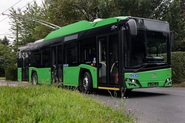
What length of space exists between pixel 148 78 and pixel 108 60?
67.3 inches

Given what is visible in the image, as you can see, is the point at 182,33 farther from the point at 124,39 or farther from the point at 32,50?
the point at 124,39

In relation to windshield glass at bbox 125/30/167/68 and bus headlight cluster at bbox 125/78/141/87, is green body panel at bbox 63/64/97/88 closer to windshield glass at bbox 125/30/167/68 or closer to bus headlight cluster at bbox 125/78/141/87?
bus headlight cluster at bbox 125/78/141/87

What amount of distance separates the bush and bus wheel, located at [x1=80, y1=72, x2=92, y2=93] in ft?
26.5

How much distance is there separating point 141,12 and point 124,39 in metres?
16.9

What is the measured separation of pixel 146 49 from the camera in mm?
11875

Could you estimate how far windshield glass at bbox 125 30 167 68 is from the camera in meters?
11.6

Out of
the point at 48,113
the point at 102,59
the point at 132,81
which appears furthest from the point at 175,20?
the point at 48,113

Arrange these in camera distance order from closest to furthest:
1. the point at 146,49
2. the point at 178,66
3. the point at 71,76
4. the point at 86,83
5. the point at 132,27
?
1. the point at 132,27
2. the point at 146,49
3. the point at 86,83
4. the point at 71,76
5. the point at 178,66

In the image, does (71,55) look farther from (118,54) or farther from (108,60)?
(118,54)

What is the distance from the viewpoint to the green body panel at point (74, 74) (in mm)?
13244

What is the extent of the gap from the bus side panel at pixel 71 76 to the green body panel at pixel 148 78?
3679 mm

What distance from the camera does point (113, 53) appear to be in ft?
39.9

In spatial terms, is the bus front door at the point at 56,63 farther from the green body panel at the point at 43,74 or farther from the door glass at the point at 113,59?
the door glass at the point at 113,59

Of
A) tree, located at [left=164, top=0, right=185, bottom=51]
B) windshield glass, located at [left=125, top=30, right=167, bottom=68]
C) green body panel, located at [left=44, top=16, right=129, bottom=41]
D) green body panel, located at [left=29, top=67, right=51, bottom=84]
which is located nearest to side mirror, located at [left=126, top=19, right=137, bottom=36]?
windshield glass, located at [left=125, top=30, right=167, bottom=68]
